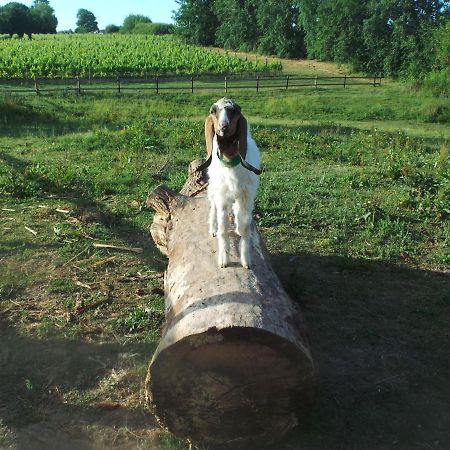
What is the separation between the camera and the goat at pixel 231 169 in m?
4.43

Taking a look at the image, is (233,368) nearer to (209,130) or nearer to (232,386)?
(232,386)

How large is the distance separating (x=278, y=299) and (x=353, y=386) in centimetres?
133

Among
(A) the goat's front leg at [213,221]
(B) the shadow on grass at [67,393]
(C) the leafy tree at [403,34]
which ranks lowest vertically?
(B) the shadow on grass at [67,393]

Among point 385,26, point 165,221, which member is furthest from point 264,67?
point 165,221

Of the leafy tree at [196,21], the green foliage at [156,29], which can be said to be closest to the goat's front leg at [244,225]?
the leafy tree at [196,21]

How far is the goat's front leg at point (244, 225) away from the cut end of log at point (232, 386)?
1.06m

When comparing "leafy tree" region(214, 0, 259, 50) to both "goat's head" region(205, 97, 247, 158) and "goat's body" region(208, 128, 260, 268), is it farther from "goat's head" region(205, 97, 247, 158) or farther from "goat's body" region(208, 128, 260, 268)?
"goat's head" region(205, 97, 247, 158)

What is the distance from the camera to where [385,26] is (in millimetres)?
47156

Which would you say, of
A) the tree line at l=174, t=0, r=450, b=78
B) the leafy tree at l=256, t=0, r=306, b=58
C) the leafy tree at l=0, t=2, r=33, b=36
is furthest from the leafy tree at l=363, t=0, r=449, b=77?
the leafy tree at l=0, t=2, r=33, b=36

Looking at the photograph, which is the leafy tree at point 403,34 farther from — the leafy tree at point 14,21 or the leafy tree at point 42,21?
the leafy tree at point 42,21

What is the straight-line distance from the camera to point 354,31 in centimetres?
4903

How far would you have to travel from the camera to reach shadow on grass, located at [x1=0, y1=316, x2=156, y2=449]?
4.59m

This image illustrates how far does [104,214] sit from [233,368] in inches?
242

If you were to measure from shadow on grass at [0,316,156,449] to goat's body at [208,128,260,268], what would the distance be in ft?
→ 5.12
